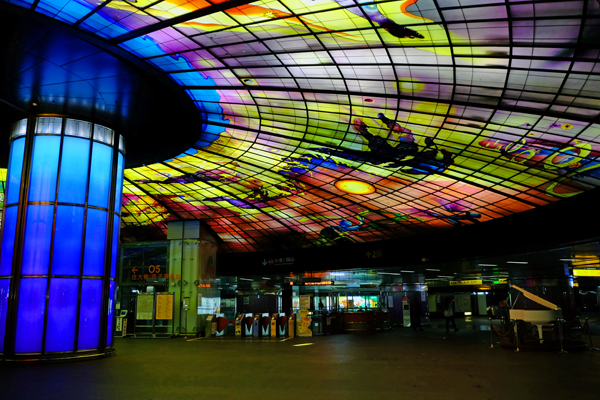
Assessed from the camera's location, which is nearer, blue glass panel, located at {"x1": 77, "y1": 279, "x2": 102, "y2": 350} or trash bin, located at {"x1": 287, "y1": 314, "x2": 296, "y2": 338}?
blue glass panel, located at {"x1": 77, "y1": 279, "x2": 102, "y2": 350}

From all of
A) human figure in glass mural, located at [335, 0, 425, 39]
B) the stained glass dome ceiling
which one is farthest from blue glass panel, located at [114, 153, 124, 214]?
human figure in glass mural, located at [335, 0, 425, 39]

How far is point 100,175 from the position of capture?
16891 millimetres

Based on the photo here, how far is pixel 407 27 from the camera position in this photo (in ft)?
37.9

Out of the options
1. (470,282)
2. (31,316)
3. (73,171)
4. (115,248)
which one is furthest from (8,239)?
(470,282)

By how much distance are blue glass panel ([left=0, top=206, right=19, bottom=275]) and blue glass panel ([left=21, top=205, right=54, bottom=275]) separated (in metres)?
0.51

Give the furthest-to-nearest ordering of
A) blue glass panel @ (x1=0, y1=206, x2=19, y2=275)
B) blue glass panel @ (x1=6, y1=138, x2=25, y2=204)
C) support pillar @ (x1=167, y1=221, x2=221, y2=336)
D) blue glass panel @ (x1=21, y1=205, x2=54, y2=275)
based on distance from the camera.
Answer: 1. support pillar @ (x1=167, y1=221, x2=221, y2=336)
2. blue glass panel @ (x1=6, y1=138, x2=25, y2=204)
3. blue glass panel @ (x1=0, y1=206, x2=19, y2=275)
4. blue glass panel @ (x1=21, y1=205, x2=54, y2=275)

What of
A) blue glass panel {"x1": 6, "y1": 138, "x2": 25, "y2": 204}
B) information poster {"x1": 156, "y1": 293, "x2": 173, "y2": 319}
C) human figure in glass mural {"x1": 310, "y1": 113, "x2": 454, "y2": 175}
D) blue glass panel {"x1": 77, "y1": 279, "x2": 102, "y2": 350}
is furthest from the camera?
information poster {"x1": 156, "y1": 293, "x2": 173, "y2": 319}

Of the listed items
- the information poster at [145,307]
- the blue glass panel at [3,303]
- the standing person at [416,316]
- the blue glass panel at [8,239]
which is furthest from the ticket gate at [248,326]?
the blue glass panel at [8,239]

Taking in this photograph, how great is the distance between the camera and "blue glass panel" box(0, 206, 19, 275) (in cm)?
1516

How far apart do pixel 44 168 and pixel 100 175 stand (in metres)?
1.75

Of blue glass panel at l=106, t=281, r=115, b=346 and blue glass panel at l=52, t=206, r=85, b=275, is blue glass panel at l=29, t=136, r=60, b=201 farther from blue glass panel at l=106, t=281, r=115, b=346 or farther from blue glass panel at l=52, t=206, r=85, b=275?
blue glass panel at l=106, t=281, r=115, b=346

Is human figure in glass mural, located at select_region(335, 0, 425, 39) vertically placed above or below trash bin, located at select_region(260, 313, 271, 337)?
above

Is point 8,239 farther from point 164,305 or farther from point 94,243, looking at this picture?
point 164,305

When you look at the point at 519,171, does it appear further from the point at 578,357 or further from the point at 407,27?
the point at 407,27
